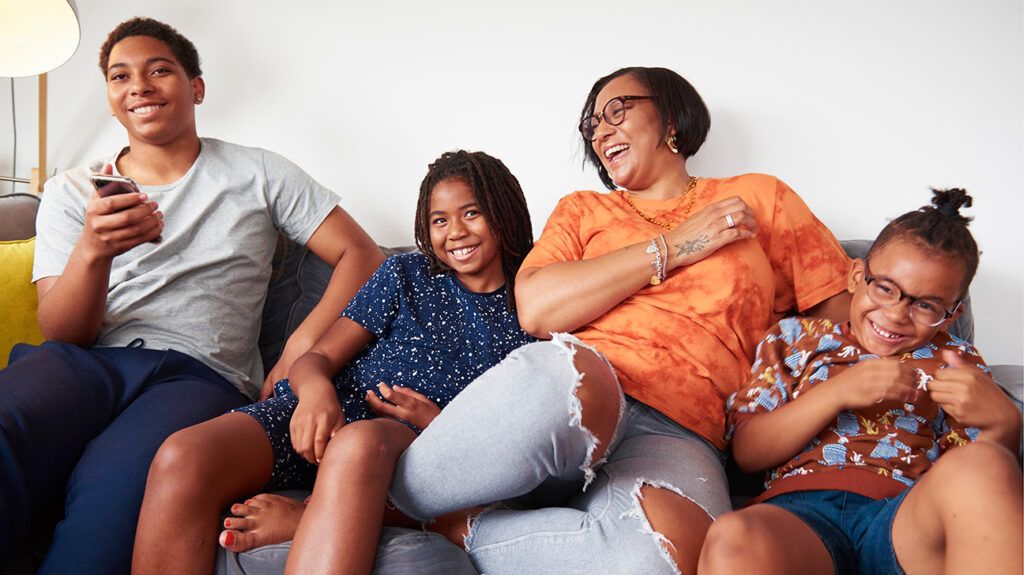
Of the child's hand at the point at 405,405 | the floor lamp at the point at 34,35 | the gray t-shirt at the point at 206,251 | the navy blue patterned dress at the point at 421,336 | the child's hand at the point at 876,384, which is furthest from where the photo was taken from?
the floor lamp at the point at 34,35

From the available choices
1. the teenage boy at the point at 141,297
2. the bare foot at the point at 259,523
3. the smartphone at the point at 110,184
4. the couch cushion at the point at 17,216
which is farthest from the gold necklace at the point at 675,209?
the couch cushion at the point at 17,216

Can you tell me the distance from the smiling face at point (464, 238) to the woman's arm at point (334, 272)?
0.26 metres

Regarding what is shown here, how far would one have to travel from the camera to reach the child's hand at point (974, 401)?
1015 mm

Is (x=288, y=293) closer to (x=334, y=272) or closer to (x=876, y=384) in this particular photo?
(x=334, y=272)

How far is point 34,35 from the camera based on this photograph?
2066 millimetres

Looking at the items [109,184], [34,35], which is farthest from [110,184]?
[34,35]

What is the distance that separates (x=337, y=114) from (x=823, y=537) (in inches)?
65.0

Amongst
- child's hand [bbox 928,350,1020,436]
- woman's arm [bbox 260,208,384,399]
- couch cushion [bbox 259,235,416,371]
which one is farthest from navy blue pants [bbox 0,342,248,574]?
child's hand [bbox 928,350,1020,436]

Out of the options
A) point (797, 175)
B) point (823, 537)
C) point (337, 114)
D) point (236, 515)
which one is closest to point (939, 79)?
point (797, 175)

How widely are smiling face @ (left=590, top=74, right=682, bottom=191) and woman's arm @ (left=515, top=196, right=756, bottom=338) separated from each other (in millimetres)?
194

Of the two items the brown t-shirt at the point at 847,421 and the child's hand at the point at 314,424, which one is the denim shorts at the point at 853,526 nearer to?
the brown t-shirt at the point at 847,421

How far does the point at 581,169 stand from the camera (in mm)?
1949

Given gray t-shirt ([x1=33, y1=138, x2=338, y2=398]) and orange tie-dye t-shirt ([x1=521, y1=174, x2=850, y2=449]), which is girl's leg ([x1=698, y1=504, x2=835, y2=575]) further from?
gray t-shirt ([x1=33, y1=138, x2=338, y2=398])

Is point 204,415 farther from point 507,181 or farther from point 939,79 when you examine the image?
point 939,79
